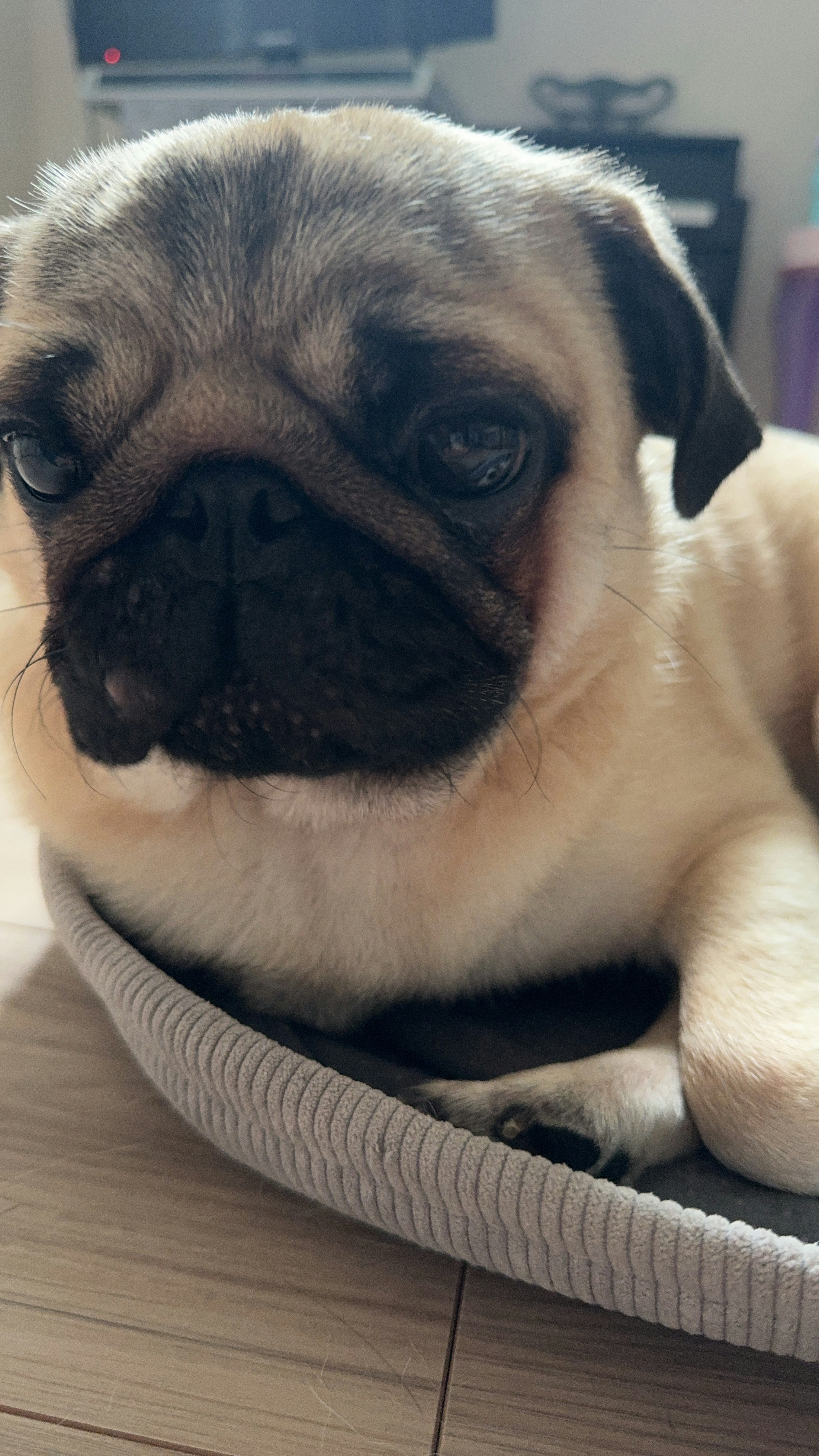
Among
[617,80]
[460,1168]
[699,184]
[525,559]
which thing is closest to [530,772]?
[525,559]

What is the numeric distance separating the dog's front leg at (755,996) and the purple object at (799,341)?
3270 mm

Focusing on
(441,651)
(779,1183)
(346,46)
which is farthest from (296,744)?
(346,46)

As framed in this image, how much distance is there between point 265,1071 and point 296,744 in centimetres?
38

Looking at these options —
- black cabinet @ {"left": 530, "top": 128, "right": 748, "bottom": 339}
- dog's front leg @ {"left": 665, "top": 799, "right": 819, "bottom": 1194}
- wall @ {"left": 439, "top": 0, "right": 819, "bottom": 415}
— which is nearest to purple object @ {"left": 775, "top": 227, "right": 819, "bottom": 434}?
black cabinet @ {"left": 530, "top": 128, "right": 748, "bottom": 339}

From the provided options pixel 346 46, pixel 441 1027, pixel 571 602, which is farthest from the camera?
pixel 346 46

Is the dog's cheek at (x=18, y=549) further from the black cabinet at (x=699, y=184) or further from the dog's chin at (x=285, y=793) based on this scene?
the black cabinet at (x=699, y=184)

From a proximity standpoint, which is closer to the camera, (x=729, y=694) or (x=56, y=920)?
(x=56, y=920)

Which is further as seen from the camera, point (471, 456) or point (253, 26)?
point (253, 26)

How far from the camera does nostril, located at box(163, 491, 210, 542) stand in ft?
3.49

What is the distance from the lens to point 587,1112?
113 cm

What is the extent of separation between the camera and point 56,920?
1455 millimetres

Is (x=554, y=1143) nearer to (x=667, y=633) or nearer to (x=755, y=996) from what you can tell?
(x=755, y=996)

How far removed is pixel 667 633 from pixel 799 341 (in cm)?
335

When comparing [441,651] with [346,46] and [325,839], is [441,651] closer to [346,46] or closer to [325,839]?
[325,839]
